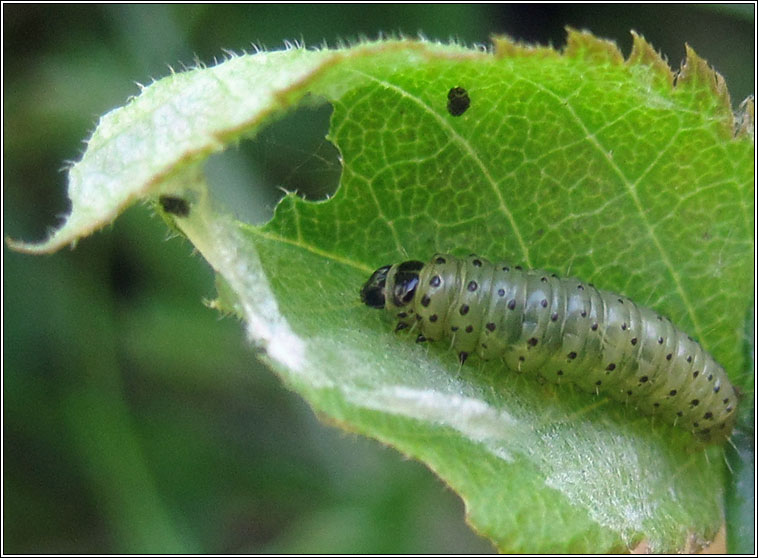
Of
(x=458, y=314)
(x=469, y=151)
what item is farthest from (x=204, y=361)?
(x=469, y=151)

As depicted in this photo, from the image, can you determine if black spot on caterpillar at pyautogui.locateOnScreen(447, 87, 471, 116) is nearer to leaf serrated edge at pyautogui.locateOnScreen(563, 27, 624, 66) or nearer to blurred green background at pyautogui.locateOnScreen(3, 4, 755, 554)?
leaf serrated edge at pyautogui.locateOnScreen(563, 27, 624, 66)

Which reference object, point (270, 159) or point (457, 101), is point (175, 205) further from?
point (270, 159)

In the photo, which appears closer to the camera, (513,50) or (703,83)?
(513,50)

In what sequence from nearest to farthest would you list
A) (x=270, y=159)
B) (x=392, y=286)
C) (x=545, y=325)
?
(x=392, y=286), (x=545, y=325), (x=270, y=159)

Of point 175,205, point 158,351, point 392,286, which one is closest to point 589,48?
point 392,286

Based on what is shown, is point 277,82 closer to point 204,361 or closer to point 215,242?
point 215,242

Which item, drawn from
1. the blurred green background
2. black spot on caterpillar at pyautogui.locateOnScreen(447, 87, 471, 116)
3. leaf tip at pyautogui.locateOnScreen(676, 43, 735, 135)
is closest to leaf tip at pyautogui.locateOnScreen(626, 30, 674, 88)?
leaf tip at pyautogui.locateOnScreen(676, 43, 735, 135)

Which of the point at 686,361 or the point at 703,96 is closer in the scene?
the point at 703,96

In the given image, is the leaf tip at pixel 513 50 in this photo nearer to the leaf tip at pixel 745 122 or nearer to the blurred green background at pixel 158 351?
the leaf tip at pixel 745 122
